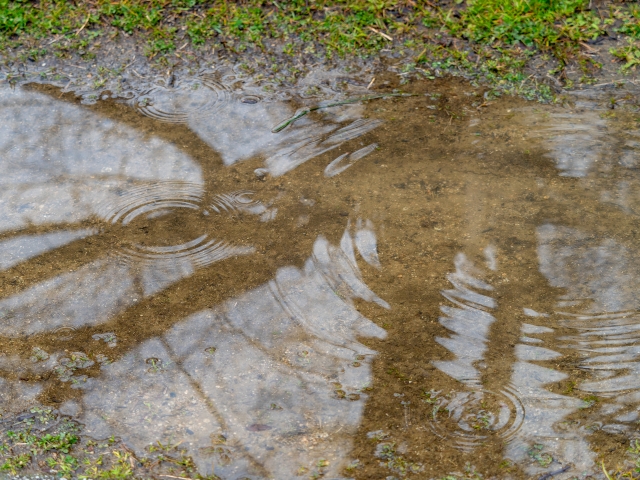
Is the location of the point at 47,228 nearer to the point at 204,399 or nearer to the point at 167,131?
the point at 167,131

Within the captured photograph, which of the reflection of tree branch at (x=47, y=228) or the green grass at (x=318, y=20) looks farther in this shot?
the green grass at (x=318, y=20)

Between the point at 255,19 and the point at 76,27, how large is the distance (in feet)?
4.31

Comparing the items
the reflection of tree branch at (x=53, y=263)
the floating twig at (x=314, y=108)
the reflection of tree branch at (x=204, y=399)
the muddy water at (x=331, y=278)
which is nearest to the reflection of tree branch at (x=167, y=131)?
the muddy water at (x=331, y=278)

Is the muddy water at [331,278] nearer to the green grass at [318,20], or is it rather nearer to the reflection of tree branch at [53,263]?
the reflection of tree branch at [53,263]

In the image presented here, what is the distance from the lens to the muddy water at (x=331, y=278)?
265cm

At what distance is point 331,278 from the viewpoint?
3227mm

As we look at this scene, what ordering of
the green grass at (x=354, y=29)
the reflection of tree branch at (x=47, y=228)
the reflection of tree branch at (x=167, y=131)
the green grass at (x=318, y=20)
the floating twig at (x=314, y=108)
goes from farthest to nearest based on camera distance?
the green grass at (x=318, y=20) < the green grass at (x=354, y=29) < the floating twig at (x=314, y=108) < the reflection of tree branch at (x=167, y=131) < the reflection of tree branch at (x=47, y=228)

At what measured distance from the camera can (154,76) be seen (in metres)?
4.62

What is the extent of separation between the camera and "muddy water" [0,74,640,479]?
2.65m

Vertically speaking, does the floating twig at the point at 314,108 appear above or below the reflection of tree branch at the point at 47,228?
above

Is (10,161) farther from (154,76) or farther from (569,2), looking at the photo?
(569,2)

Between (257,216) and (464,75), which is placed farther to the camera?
(464,75)

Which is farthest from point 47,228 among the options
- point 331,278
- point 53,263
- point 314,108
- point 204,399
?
point 314,108

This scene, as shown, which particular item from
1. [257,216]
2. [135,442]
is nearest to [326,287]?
[257,216]
